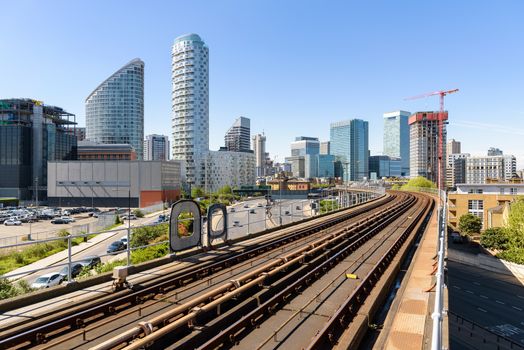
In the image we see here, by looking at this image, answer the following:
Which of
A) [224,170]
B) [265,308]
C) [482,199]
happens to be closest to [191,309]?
[265,308]

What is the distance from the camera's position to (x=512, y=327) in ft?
89.2

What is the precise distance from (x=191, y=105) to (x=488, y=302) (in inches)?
5946

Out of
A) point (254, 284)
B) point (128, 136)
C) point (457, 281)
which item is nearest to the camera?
point (254, 284)

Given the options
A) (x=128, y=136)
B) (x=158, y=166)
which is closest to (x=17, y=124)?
(x=158, y=166)


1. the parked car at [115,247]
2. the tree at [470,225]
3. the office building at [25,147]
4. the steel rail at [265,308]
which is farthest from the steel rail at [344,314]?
the office building at [25,147]

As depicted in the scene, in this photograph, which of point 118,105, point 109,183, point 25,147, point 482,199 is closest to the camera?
point 482,199

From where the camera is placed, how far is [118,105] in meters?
194

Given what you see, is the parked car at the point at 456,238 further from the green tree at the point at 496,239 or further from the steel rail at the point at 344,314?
the steel rail at the point at 344,314

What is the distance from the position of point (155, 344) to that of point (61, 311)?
2665 mm

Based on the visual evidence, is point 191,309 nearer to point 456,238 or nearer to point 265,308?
point 265,308

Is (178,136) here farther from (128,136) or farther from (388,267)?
(388,267)

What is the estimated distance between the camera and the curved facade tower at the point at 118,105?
192500mm

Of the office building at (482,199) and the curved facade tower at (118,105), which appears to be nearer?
the office building at (482,199)

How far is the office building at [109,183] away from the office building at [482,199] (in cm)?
7148
